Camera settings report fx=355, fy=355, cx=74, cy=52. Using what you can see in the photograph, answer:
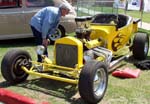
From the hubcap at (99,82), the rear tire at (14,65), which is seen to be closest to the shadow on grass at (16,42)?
the rear tire at (14,65)

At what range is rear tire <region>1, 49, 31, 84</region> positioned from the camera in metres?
6.50

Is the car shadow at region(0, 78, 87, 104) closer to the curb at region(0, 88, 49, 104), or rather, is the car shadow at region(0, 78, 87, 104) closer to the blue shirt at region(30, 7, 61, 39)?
the blue shirt at region(30, 7, 61, 39)

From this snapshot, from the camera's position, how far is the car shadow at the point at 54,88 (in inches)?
238

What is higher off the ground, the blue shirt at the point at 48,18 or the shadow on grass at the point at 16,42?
the blue shirt at the point at 48,18

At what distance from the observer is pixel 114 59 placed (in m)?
8.30

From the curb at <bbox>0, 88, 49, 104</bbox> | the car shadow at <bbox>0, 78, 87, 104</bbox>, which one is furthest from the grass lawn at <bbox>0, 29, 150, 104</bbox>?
the curb at <bbox>0, 88, 49, 104</bbox>

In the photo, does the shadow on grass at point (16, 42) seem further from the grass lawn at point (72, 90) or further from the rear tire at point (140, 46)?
the grass lawn at point (72, 90)

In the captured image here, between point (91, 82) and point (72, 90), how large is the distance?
0.93 m

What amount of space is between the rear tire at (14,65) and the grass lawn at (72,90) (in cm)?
14

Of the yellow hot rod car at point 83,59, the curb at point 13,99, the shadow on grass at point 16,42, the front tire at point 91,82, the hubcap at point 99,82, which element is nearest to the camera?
the curb at point 13,99

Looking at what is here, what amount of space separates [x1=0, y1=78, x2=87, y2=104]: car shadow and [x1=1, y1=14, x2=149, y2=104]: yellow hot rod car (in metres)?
0.20

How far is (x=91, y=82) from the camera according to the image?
5.53 meters

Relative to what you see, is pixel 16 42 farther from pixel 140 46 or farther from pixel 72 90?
pixel 72 90

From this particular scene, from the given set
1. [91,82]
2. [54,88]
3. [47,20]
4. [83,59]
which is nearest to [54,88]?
[54,88]
